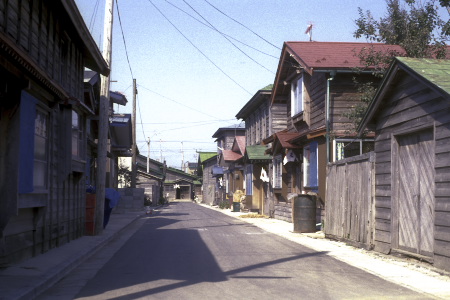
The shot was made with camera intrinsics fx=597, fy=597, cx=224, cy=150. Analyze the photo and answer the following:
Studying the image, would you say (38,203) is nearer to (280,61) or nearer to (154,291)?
(154,291)

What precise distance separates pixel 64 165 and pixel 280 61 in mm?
13963

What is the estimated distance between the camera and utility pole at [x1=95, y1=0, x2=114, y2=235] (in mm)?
18453

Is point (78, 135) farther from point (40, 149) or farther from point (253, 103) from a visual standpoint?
point (253, 103)

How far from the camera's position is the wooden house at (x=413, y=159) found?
10.6 m

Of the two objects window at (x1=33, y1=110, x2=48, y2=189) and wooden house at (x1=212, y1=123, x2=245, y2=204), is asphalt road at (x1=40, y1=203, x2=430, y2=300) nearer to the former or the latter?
window at (x1=33, y1=110, x2=48, y2=189)

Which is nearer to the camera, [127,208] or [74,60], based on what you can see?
[74,60]

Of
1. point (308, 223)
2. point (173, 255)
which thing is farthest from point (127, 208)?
point (173, 255)

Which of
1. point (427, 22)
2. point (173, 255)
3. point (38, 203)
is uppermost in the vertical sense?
point (427, 22)

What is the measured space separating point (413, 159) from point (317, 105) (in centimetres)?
1042

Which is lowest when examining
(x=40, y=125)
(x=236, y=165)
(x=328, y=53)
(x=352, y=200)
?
(x=352, y=200)

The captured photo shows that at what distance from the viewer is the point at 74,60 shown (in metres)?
16.9

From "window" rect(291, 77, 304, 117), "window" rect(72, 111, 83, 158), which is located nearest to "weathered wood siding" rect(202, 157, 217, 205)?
"window" rect(291, 77, 304, 117)

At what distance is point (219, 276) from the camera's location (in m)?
9.91

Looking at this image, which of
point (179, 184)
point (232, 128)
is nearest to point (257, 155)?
point (232, 128)
